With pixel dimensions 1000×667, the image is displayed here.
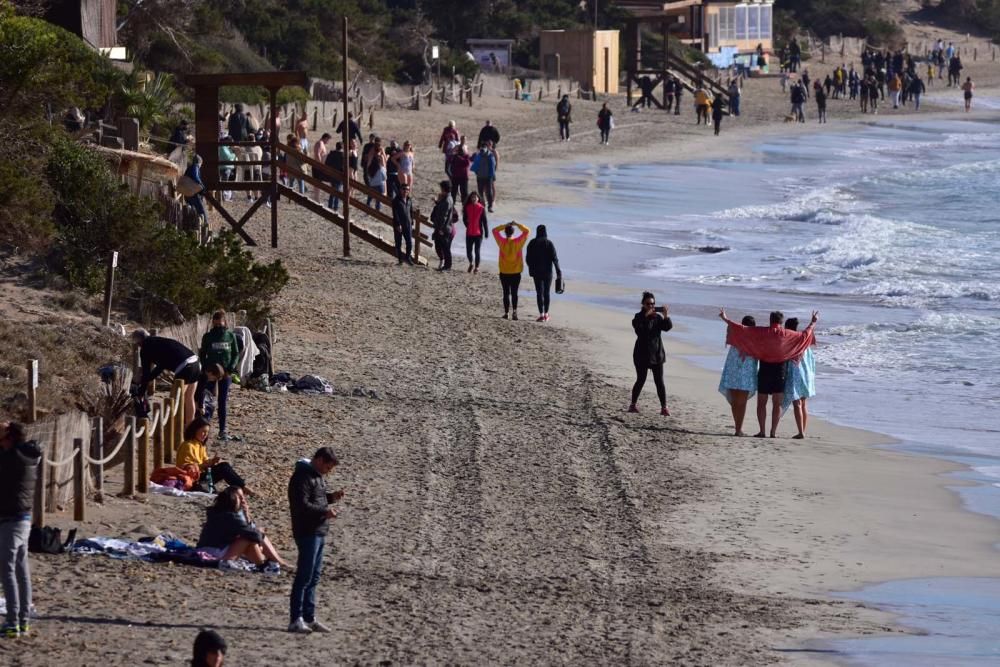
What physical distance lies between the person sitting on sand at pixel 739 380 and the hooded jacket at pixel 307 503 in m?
6.90

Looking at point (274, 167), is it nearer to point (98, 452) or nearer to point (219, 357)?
point (219, 357)

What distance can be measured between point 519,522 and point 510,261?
825 cm

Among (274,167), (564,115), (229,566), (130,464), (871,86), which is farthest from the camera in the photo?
(871,86)

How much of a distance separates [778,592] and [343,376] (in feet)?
Answer: 22.6

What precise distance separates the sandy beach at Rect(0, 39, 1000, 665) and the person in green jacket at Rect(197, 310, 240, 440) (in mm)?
378

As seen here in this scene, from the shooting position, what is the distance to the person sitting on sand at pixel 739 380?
48.9 feet

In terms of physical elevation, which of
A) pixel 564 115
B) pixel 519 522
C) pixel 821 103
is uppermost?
pixel 821 103

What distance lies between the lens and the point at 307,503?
8.72 metres

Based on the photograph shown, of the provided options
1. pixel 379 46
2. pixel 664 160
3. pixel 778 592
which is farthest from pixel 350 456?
pixel 379 46

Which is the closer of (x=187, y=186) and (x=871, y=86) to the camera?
(x=187, y=186)

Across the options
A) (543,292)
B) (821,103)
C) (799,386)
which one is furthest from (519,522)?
(821,103)

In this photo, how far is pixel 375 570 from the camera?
10.4m

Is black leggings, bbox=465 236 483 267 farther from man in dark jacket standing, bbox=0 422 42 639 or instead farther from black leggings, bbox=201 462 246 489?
man in dark jacket standing, bbox=0 422 42 639

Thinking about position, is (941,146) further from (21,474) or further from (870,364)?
(21,474)
